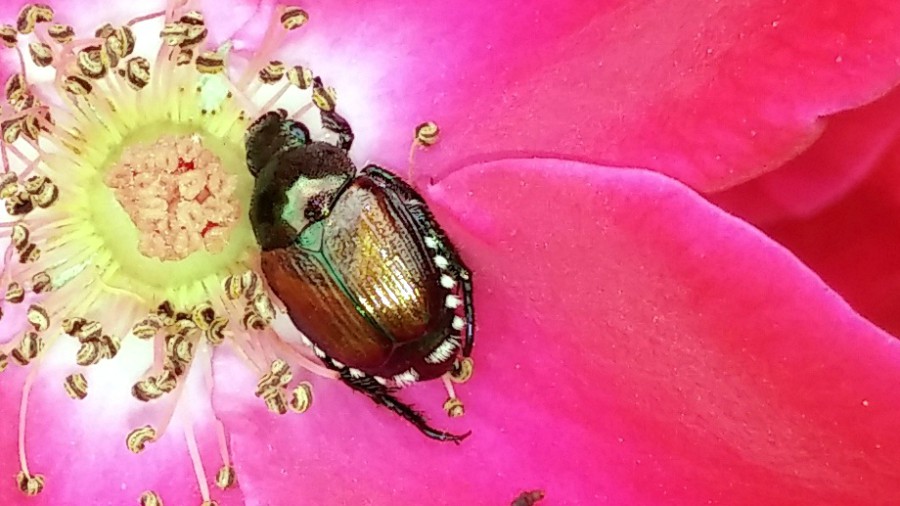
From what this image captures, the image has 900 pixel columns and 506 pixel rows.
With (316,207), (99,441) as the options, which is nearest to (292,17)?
(316,207)

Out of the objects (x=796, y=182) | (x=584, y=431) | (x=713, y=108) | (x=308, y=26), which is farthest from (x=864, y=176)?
(x=308, y=26)

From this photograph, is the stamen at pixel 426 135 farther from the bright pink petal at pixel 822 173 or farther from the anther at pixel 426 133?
the bright pink petal at pixel 822 173

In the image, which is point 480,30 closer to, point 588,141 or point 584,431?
point 588,141

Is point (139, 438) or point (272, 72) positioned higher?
point (272, 72)

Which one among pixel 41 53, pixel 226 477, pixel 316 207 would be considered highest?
pixel 41 53

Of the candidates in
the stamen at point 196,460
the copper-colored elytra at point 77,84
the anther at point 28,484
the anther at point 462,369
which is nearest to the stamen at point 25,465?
the anther at point 28,484

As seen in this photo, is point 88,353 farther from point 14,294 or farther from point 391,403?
point 391,403
